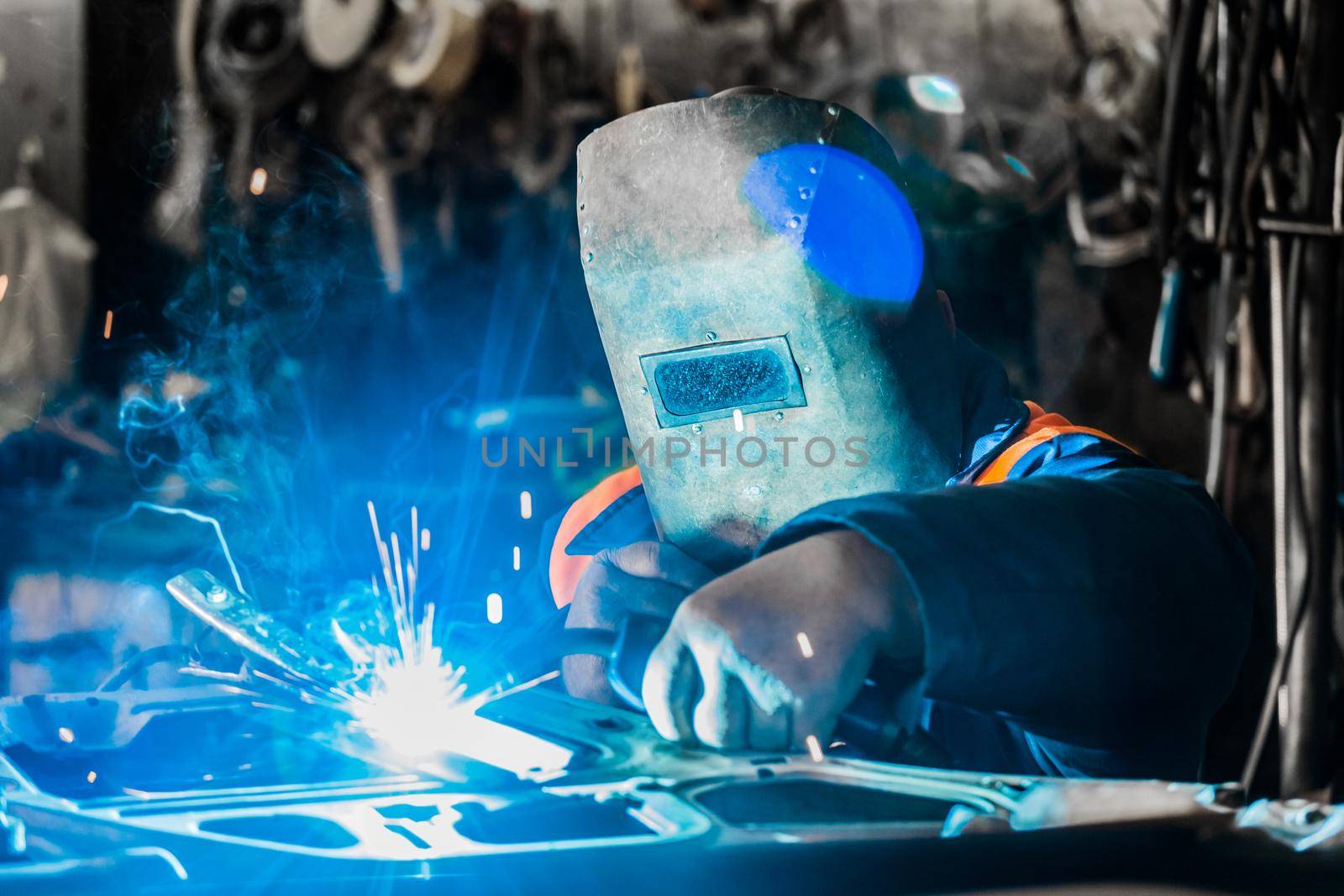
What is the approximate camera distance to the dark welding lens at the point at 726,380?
2.21 ft

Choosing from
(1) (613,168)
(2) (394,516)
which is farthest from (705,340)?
(2) (394,516)

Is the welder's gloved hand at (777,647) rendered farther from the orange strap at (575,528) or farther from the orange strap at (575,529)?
the orange strap at (575,529)

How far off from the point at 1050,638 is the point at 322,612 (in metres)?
0.57

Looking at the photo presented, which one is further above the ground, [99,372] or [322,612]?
[99,372]

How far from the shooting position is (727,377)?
68 centimetres

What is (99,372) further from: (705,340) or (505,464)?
(705,340)

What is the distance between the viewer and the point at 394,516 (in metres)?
2.30

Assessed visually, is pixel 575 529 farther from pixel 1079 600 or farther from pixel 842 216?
pixel 1079 600

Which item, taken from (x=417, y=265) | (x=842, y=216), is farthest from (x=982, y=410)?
(x=417, y=265)

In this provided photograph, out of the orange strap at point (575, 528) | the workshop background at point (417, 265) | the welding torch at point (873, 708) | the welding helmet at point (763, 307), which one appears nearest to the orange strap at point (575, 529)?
the orange strap at point (575, 528)

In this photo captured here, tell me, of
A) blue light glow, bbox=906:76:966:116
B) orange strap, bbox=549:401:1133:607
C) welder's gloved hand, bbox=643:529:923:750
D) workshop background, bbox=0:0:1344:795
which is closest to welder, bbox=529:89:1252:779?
welder's gloved hand, bbox=643:529:923:750

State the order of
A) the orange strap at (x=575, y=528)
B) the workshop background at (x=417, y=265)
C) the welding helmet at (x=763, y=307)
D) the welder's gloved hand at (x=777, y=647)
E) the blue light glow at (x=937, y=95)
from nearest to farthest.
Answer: the welder's gloved hand at (x=777, y=647) → the welding helmet at (x=763, y=307) → the orange strap at (x=575, y=528) → the workshop background at (x=417, y=265) → the blue light glow at (x=937, y=95)

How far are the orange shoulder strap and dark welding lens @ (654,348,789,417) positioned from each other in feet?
0.51

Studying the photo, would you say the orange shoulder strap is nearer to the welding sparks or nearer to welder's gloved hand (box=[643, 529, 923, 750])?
welder's gloved hand (box=[643, 529, 923, 750])
